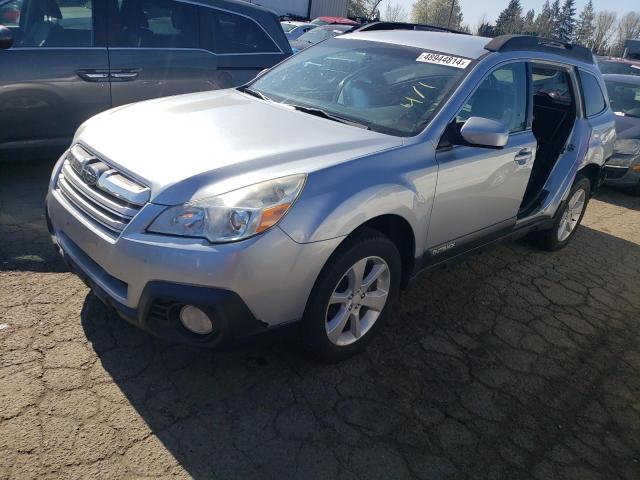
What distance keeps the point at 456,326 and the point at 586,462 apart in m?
1.14

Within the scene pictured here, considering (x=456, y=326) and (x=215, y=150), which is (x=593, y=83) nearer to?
(x=456, y=326)

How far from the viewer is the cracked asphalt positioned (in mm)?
2316

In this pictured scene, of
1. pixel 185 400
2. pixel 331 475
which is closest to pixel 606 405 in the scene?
pixel 331 475

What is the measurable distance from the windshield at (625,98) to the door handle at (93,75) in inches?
294

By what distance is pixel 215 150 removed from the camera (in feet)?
8.71

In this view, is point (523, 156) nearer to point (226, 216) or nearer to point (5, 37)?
point (226, 216)

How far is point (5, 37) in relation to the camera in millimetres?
4152

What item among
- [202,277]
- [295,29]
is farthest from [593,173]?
[295,29]

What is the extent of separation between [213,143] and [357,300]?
3.61ft

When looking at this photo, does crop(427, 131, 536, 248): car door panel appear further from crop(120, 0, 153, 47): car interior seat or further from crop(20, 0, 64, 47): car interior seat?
crop(20, 0, 64, 47): car interior seat

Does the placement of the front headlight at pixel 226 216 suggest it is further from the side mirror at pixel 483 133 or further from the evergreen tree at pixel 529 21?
the evergreen tree at pixel 529 21

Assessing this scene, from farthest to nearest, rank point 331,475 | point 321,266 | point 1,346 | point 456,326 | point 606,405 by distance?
point 456,326 → point 606,405 → point 1,346 → point 321,266 → point 331,475

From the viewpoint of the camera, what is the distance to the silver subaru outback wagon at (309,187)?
2.35m

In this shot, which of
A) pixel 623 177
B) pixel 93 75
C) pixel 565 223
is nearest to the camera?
pixel 93 75
